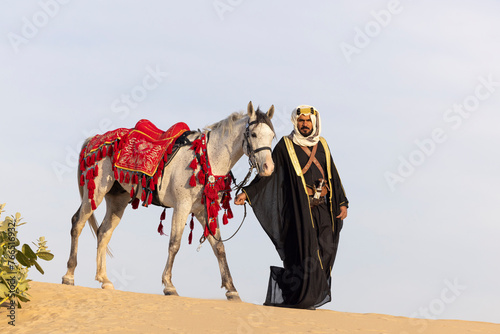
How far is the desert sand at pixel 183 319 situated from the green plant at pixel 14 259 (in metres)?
0.24

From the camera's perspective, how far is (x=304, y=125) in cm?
1038

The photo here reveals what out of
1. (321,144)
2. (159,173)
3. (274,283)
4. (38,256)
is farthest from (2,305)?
(321,144)

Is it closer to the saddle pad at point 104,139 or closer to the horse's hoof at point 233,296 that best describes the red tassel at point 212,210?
the horse's hoof at point 233,296

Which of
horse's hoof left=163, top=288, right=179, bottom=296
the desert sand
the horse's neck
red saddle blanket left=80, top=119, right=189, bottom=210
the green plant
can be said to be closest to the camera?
the desert sand

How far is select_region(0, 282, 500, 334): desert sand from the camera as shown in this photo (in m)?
8.62

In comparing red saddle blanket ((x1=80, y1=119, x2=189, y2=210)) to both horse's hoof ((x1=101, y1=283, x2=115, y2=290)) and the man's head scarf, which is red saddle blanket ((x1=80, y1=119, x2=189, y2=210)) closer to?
horse's hoof ((x1=101, y1=283, x2=115, y2=290))

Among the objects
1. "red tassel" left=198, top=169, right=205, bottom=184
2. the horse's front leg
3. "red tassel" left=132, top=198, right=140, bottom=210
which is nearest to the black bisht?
"red tassel" left=198, top=169, right=205, bottom=184

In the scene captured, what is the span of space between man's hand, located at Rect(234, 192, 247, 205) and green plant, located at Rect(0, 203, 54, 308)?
8.15ft

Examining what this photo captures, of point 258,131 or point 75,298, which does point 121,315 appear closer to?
point 75,298

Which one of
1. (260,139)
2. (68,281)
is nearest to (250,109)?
(260,139)

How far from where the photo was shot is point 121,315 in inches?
357

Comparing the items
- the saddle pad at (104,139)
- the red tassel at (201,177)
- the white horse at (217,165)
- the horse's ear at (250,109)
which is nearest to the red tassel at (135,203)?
the white horse at (217,165)

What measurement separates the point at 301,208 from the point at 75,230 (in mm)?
3803

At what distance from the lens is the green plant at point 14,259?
9.66 m
